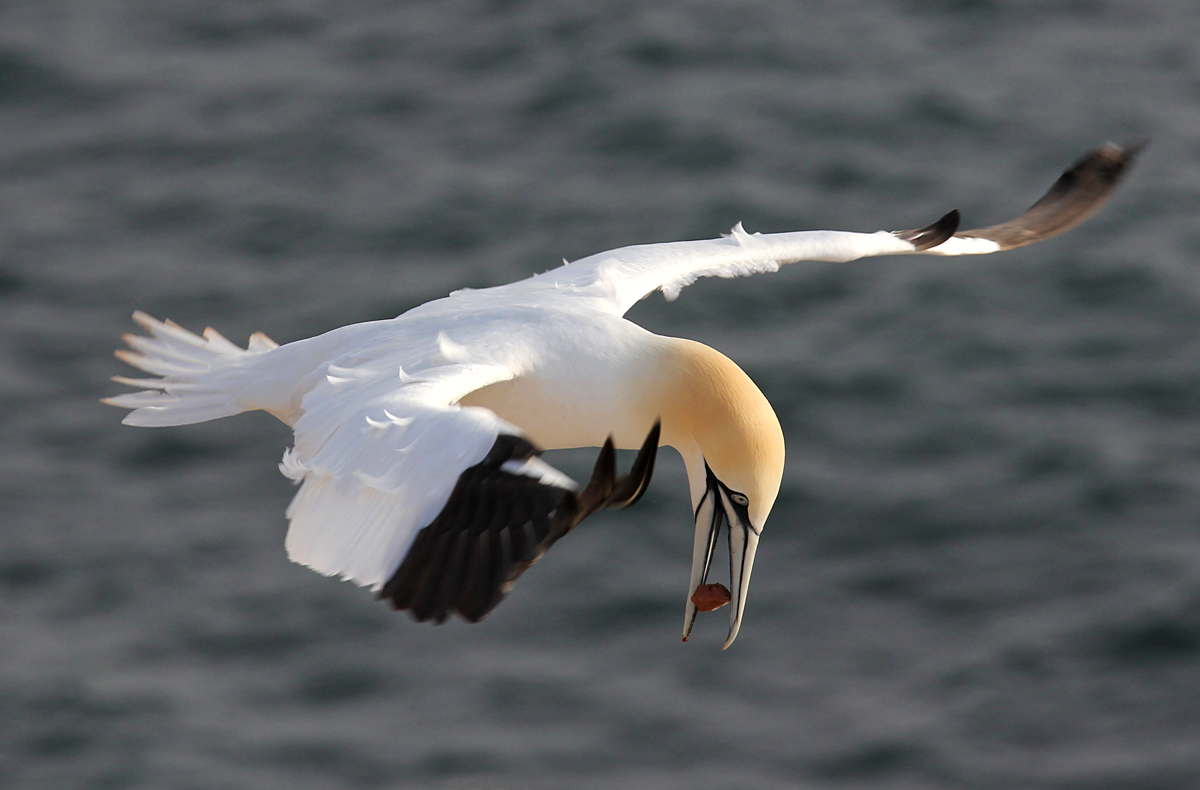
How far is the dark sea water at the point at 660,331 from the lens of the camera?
1070cm

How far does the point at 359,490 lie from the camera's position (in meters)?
5.41

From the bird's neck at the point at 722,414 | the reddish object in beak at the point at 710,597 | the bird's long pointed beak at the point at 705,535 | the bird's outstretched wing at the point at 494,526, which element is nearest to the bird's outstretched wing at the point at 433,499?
the bird's outstretched wing at the point at 494,526

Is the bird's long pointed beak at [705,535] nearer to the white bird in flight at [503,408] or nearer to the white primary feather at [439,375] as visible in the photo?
the white bird in flight at [503,408]

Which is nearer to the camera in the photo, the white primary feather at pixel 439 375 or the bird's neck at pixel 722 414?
the white primary feather at pixel 439 375

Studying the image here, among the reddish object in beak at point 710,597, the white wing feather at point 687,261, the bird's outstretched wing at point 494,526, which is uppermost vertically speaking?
the white wing feather at point 687,261

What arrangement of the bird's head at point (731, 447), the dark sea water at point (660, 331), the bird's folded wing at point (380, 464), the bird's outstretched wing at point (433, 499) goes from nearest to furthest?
1. the bird's outstretched wing at point (433, 499)
2. the bird's folded wing at point (380, 464)
3. the bird's head at point (731, 447)
4. the dark sea water at point (660, 331)

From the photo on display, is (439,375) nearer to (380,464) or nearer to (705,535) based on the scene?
(380,464)

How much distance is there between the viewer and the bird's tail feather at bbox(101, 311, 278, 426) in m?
7.08

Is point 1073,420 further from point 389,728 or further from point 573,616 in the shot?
point 389,728

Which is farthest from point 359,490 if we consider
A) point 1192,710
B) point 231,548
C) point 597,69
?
point 597,69

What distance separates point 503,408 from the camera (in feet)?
21.4

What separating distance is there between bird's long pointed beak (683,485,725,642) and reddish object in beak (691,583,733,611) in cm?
19

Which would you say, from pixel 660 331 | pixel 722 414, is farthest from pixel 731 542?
pixel 660 331

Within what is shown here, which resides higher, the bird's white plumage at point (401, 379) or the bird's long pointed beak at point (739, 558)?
the bird's white plumage at point (401, 379)
